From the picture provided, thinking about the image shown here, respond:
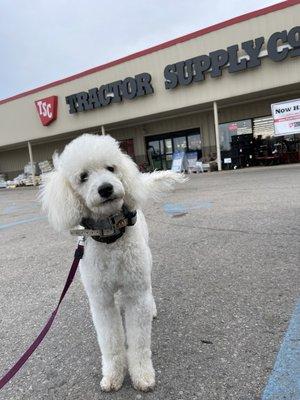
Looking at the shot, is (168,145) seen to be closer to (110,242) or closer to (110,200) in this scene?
(110,242)

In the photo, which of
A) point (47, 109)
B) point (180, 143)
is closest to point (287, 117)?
point (180, 143)

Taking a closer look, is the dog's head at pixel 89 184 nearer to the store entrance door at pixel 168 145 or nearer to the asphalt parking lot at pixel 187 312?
the asphalt parking lot at pixel 187 312

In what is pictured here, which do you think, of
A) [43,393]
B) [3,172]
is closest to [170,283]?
[43,393]

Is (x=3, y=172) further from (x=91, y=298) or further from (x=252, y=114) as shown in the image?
(x=91, y=298)

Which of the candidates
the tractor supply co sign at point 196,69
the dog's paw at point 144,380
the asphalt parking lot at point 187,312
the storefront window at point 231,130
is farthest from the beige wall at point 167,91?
the dog's paw at point 144,380

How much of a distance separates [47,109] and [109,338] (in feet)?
71.9

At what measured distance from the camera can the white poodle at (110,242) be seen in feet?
7.03

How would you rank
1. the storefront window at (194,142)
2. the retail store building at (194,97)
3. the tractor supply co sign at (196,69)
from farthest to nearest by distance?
the storefront window at (194,142) → the retail store building at (194,97) → the tractor supply co sign at (196,69)

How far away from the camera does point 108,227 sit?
2.19 metres

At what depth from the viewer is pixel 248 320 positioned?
2904mm

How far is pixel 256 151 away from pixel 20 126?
15.8m

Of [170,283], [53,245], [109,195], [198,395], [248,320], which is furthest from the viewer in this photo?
[53,245]

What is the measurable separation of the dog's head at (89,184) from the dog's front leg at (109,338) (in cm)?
55

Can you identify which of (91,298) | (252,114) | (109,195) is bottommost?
(91,298)
